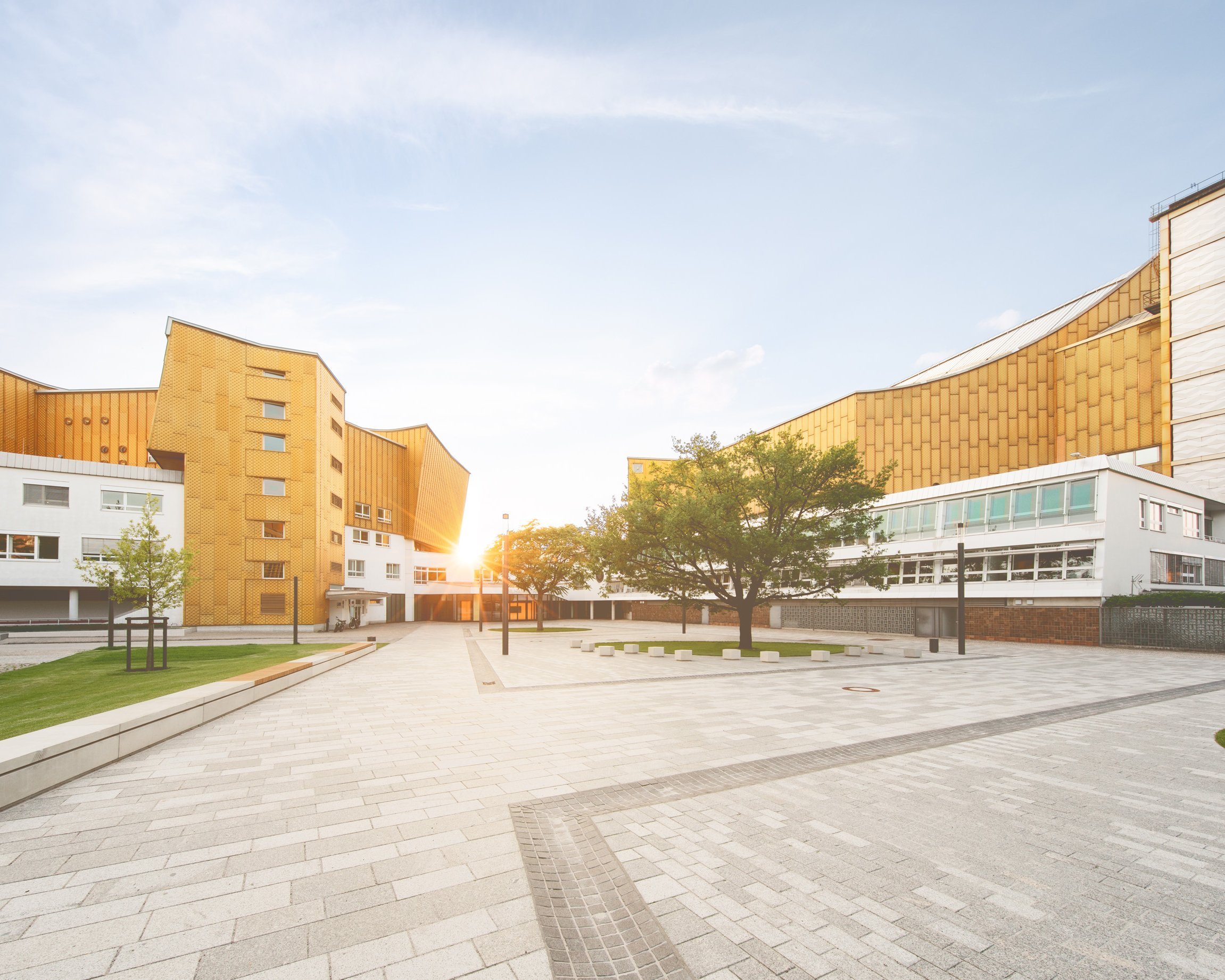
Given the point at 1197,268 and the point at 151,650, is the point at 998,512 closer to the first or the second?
the point at 1197,268

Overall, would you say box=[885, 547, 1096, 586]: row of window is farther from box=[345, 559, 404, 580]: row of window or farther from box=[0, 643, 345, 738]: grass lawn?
box=[345, 559, 404, 580]: row of window

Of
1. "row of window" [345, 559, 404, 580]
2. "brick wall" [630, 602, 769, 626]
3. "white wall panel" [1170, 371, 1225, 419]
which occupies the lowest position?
"brick wall" [630, 602, 769, 626]

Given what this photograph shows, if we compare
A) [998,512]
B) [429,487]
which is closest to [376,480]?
[429,487]

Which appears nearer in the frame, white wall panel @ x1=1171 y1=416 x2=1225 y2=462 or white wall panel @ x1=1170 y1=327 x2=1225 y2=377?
white wall panel @ x1=1171 y1=416 x2=1225 y2=462

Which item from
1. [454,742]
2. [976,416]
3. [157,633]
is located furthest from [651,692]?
[976,416]

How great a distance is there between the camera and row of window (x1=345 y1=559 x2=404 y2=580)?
51719 millimetres

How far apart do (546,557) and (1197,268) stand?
53992 mm

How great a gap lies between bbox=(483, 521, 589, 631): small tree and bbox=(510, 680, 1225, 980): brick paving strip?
3388 cm

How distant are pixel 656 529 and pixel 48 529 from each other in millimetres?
38866

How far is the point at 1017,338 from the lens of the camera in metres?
64.8

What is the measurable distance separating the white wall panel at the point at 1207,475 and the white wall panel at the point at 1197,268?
44.5 feet

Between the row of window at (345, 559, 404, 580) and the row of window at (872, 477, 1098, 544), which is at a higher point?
the row of window at (872, 477, 1098, 544)

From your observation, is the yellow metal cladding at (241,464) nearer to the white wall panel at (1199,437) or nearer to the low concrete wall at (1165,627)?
the low concrete wall at (1165,627)

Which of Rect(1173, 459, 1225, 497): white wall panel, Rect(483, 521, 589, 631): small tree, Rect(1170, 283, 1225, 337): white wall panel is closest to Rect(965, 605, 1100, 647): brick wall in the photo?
Rect(1173, 459, 1225, 497): white wall panel
